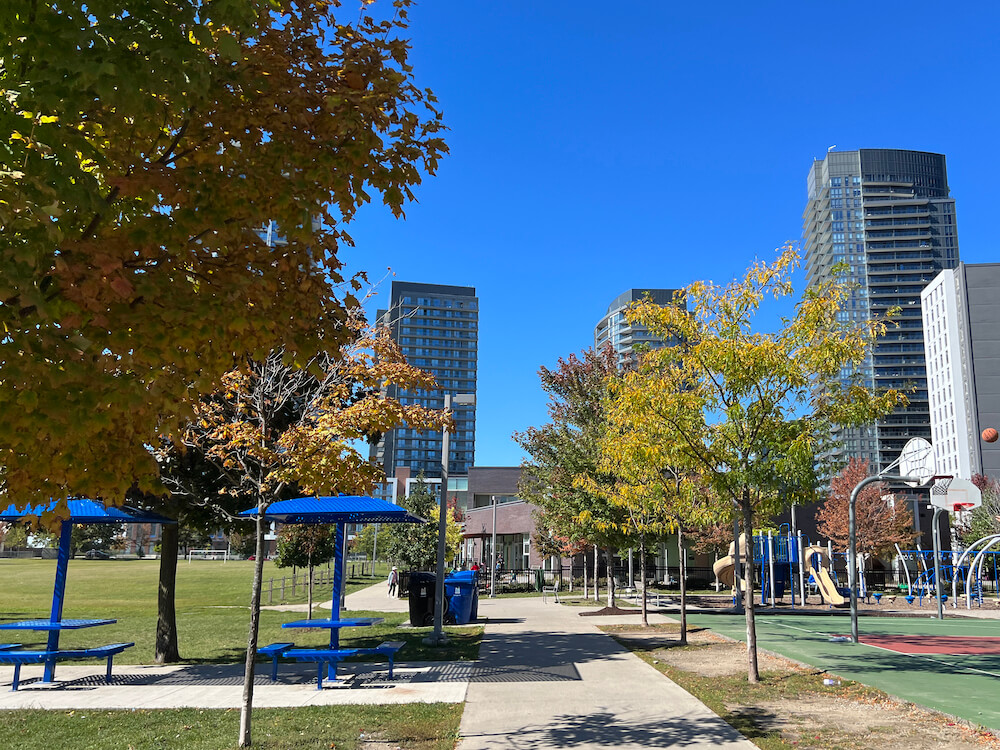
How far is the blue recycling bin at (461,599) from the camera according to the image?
21844 mm

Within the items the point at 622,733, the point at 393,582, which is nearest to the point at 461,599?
the point at 622,733

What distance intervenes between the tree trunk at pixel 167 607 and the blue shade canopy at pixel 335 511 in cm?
339

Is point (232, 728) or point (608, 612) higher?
point (232, 728)

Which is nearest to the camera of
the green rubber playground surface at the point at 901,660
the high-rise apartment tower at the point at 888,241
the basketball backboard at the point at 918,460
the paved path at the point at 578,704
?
the paved path at the point at 578,704

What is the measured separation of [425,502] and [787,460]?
1326 inches

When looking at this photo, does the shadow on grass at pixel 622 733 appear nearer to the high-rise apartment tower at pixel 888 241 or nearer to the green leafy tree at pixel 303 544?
the green leafy tree at pixel 303 544

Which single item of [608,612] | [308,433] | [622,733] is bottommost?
[608,612]

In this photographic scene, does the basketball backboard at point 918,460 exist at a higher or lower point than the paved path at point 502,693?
higher

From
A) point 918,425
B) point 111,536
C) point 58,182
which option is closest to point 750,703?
point 58,182

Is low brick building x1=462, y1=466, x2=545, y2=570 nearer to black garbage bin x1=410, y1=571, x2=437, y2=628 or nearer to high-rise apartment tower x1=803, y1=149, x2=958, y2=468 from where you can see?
black garbage bin x1=410, y1=571, x2=437, y2=628

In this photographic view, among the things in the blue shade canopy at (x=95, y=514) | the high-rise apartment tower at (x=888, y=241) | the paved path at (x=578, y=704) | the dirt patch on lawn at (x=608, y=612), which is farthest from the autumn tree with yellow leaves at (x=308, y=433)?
the high-rise apartment tower at (x=888, y=241)

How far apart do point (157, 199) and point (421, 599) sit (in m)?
18.5

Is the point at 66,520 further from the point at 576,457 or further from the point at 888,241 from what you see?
the point at 888,241

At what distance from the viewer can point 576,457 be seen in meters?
23.9
